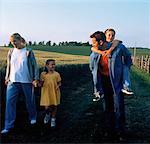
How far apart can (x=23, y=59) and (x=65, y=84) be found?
6.03 metres

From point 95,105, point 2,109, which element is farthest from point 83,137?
point 95,105

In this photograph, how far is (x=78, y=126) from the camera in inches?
305

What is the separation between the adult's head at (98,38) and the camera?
697 cm

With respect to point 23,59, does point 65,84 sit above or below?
below

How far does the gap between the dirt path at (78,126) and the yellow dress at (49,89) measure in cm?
45

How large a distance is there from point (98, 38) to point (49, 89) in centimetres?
147

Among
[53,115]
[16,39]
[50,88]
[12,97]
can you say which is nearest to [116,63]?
[50,88]

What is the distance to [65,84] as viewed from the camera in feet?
43.7

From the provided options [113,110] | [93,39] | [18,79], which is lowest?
[113,110]

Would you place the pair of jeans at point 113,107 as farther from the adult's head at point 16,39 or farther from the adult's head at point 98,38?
the adult's head at point 16,39

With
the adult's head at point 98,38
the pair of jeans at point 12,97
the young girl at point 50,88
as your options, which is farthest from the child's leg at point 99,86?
the pair of jeans at point 12,97

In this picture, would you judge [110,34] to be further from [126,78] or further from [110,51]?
[126,78]

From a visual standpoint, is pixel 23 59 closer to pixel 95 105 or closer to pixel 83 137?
pixel 83 137

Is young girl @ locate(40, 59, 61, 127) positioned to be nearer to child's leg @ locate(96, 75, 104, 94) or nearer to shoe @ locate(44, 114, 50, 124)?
shoe @ locate(44, 114, 50, 124)
